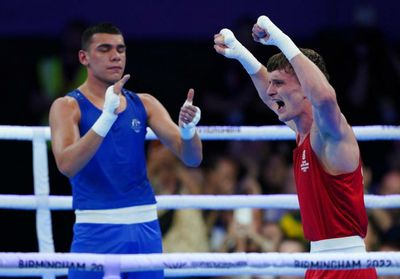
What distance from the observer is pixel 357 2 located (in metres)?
8.62

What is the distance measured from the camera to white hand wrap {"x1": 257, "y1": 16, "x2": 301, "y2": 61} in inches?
154

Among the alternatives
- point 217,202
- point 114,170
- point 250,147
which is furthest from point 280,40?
point 250,147

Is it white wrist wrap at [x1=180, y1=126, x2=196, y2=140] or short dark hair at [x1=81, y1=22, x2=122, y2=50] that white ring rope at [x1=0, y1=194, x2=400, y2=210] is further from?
short dark hair at [x1=81, y1=22, x2=122, y2=50]

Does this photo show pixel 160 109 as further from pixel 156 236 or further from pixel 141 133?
pixel 156 236

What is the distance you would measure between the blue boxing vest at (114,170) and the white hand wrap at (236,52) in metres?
0.57

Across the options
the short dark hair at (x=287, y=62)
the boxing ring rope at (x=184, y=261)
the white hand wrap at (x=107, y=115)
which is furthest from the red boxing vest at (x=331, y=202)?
the white hand wrap at (x=107, y=115)

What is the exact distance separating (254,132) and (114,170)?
86 centimetres

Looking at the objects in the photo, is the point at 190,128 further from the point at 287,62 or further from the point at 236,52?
the point at 287,62

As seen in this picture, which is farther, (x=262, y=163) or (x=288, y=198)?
(x=262, y=163)

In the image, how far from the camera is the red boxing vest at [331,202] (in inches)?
155

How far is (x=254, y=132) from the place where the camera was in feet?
16.7

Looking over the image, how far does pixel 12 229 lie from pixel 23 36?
5.65ft

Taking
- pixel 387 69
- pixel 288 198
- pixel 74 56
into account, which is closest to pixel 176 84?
pixel 74 56

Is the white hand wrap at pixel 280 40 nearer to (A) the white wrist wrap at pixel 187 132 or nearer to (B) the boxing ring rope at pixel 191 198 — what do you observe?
(A) the white wrist wrap at pixel 187 132
